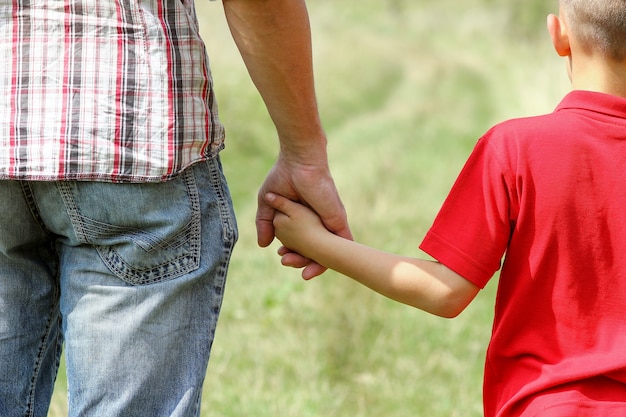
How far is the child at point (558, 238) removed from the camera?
2.10m

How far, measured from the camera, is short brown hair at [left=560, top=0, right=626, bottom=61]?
2.17 metres

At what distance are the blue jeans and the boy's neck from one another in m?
0.87

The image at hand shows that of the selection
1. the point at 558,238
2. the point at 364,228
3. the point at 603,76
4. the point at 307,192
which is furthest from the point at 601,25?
the point at 364,228

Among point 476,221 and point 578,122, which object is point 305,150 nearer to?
point 476,221

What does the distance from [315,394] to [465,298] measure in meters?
2.17

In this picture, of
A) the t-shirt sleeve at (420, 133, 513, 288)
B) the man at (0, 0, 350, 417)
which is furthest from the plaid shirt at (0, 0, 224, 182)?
the t-shirt sleeve at (420, 133, 513, 288)

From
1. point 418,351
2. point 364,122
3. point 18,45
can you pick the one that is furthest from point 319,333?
point 364,122

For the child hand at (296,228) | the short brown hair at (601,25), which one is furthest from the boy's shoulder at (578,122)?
the child hand at (296,228)

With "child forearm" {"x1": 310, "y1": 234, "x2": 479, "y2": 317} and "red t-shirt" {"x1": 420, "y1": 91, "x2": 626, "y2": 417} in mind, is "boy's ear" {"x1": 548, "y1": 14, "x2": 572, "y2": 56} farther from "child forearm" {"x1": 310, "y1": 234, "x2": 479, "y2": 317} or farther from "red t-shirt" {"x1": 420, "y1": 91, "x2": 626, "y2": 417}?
"child forearm" {"x1": 310, "y1": 234, "x2": 479, "y2": 317}

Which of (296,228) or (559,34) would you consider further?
(296,228)

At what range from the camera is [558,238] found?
2117 millimetres

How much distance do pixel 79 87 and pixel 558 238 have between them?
1.07 meters

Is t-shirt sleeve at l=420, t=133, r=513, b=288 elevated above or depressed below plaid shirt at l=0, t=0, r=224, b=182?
below

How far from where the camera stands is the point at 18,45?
2061 millimetres
